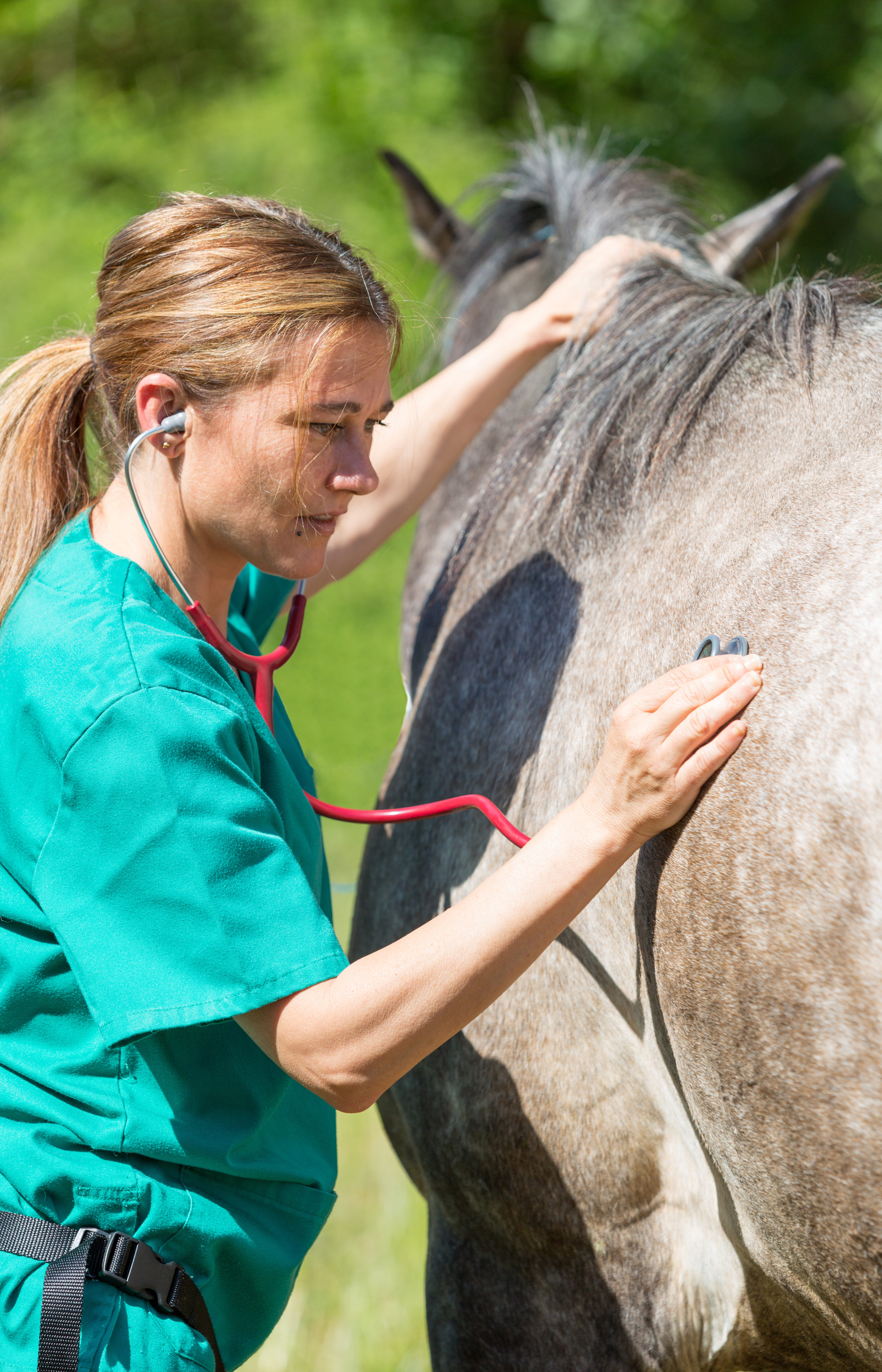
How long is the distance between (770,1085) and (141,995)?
0.57 m

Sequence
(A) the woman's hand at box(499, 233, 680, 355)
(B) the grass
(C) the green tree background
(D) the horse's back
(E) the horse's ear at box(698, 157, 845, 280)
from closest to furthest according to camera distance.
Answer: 1. (D) the horse's back
2. (A) the woman's hand at box(499, 233, 680, 355)
3. (E) the horse's ear at box(698, 157, 845, 280)
4. (B) the grass
5. (C) the green tree background

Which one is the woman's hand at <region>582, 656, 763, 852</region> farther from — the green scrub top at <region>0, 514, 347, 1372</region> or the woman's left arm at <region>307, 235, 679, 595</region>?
the woman's left arm at <region>307, 235, 679, 595</region>

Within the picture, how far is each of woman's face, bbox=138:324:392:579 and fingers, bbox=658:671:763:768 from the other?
0.46 metres

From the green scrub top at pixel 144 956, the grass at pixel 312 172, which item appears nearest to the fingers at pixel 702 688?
the green scrub top at pixel 144 956

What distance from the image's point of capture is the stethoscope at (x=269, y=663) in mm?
1249

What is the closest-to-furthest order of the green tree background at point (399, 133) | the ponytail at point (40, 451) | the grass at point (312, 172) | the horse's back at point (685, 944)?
1. the horse's back at point (685, 944)
2. the ponytail at point (40, 451)
3. the grass at point (312, 172)
4. the green tree background at point (399, 133)

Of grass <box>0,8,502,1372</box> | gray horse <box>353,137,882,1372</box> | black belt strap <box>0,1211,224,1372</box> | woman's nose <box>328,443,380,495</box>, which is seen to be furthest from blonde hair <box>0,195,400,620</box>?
grass <box>0,8,502,1372</box>

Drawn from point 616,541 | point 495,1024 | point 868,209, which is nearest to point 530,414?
point 616,541

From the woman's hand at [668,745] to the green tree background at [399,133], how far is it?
4.12 meters

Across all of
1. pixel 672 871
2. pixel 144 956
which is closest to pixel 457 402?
pixel 672 871

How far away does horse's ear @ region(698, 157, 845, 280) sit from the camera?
2.43 m

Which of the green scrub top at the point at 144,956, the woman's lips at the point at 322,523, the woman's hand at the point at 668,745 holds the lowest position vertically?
the green scrub top at the point at 144,956

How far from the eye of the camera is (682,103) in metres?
7.35

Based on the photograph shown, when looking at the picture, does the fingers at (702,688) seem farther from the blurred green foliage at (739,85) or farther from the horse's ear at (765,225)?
the blurred green foliage at (739,85)
